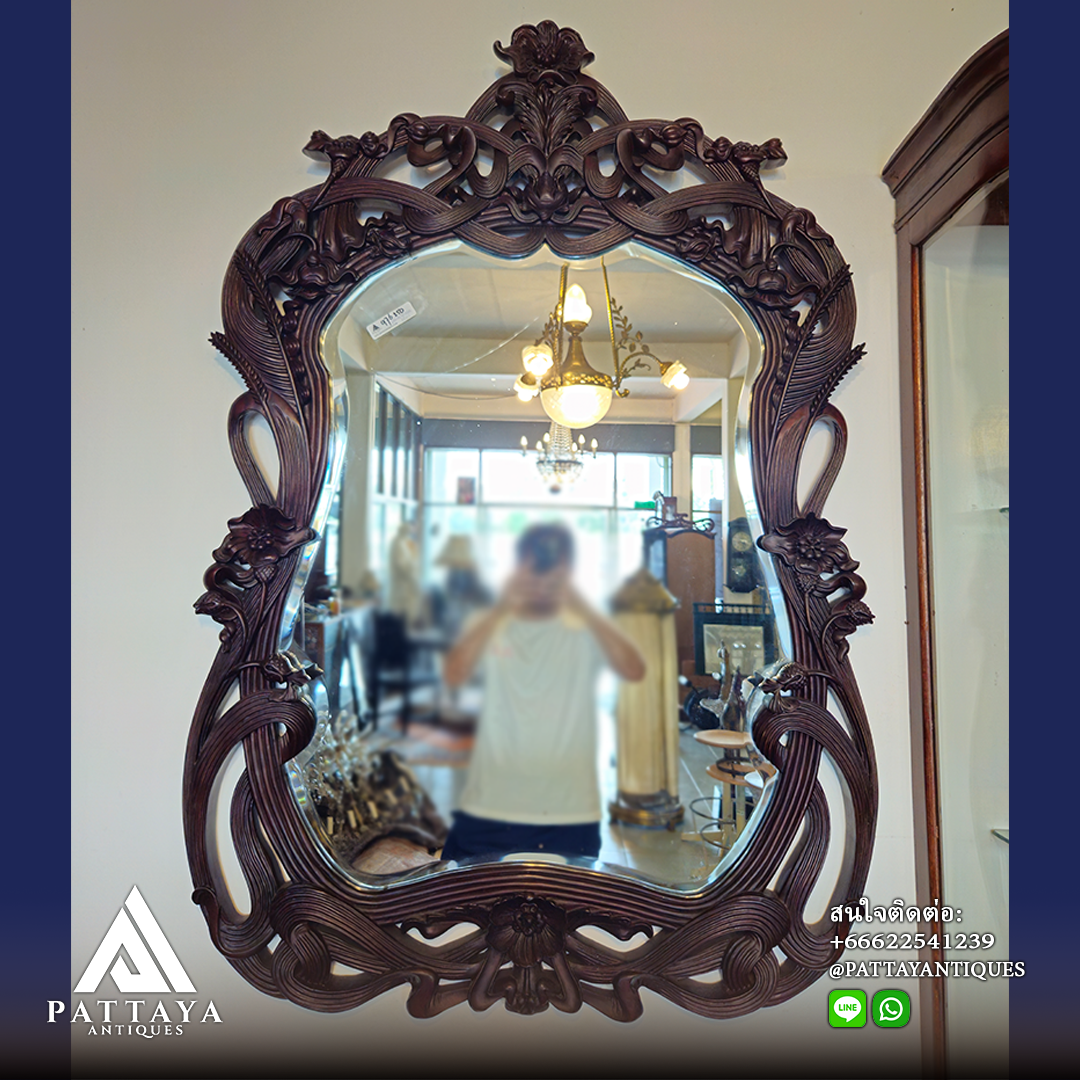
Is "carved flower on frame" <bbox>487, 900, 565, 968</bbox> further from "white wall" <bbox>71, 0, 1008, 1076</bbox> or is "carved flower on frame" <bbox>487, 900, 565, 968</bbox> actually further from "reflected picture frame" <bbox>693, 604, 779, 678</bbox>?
"reflected picture frame" <bbox>693, 604, 779, 678</bbox>

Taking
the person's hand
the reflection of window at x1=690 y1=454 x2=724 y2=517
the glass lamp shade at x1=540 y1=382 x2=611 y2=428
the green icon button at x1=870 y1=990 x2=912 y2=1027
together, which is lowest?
the green icon button at x1=870 y1=990 x2=912 y2=1027

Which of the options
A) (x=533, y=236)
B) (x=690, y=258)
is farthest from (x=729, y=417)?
(x=533, y=236)

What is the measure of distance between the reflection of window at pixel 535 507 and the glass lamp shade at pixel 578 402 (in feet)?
0.20

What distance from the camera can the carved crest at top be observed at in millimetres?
1089

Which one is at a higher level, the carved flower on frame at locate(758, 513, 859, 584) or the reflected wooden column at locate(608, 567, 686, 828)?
the carved flower on frame at locate(758, 513, 859, 584)

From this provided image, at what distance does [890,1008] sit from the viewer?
1.10 metres

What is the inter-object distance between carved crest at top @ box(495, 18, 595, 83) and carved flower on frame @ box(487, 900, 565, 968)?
125 centimetres

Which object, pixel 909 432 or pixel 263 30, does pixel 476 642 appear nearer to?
pixel 909 432

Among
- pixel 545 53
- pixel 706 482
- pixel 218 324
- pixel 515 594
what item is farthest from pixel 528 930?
pixel 545 53

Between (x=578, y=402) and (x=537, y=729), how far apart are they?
0.50m

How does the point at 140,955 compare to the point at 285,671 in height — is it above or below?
below

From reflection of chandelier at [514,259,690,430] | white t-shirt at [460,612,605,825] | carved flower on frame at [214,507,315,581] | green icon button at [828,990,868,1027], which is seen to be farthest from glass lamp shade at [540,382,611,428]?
green icon button at [828,990,868,1027]

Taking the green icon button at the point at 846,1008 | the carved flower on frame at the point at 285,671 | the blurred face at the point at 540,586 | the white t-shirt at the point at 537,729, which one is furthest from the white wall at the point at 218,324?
the blurred face at the point at 540,586

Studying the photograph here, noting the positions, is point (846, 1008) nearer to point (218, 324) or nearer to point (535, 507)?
point (535, 507)
